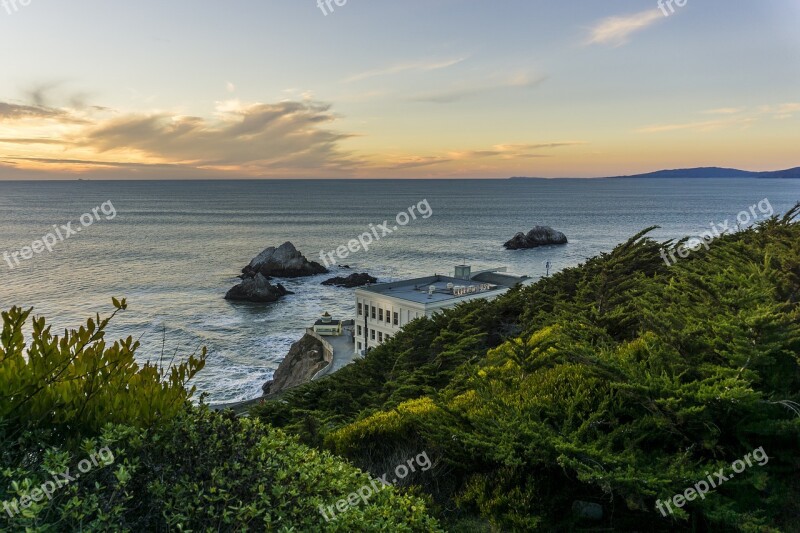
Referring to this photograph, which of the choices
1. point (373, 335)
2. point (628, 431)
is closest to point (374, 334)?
point (373, 335)

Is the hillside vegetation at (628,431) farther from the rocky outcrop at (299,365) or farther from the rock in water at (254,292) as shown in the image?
the rock in water at (254,292)

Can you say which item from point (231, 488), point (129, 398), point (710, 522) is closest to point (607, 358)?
point (710, 522)

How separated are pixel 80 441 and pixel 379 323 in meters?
41.0

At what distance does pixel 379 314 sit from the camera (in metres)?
45.3

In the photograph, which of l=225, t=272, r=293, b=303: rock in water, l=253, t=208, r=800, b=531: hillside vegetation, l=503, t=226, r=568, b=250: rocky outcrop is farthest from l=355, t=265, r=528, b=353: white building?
l=503, t=226, r=568, b=250: rocky outcrop

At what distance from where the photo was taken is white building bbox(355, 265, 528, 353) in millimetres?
42594

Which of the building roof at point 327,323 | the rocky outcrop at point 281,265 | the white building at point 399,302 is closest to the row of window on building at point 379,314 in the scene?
the white building at point 399,302

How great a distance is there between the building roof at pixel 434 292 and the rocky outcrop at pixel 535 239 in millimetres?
69155

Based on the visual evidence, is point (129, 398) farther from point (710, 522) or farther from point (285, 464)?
point (710, 522)

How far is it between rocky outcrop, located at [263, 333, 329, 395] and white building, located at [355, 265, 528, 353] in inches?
150

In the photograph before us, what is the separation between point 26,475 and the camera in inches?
158

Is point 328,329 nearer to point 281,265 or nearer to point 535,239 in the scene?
point 281,265

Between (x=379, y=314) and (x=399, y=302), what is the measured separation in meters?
2.92

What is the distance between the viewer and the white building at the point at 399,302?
42594 mm
